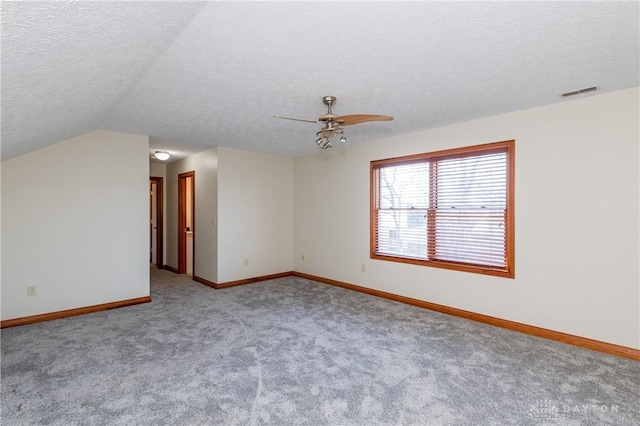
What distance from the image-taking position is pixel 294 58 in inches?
87.1

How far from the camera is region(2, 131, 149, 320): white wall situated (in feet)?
11.9

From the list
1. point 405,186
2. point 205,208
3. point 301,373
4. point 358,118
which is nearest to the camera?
point 301,373

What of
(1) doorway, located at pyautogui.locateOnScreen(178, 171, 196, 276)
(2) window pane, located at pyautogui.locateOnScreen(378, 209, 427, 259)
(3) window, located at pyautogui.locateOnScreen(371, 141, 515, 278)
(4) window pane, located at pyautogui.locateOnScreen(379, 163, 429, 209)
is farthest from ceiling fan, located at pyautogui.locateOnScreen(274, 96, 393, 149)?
(1) doorway, located at pyautogui.locateOnScreen(178, 171, 196, 276)

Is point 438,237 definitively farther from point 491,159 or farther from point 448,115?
point 448,115

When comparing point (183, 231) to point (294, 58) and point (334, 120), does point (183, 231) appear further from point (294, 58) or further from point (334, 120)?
point (294, 58)

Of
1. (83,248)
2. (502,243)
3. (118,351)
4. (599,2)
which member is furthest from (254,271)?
(599,2)

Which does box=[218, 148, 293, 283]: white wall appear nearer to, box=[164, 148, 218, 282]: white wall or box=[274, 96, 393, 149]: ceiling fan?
box=[164, 148, 218, 282]: white wall

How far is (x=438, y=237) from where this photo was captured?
420 centimetres

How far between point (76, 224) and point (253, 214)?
8.55ft

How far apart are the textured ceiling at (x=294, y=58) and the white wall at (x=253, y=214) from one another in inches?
81.4

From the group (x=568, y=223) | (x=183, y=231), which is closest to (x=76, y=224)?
(x=183, y=231)

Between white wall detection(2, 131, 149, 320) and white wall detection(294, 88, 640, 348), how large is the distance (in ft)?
13.2

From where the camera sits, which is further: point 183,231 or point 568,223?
point 183,231

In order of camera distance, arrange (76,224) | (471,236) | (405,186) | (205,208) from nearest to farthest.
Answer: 1. (471,236)
2. (76,224)
3. (405,186)
4. (205,208)
